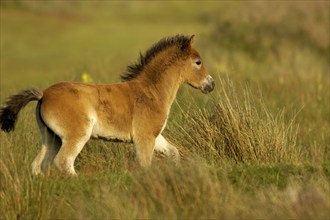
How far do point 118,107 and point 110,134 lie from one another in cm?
34

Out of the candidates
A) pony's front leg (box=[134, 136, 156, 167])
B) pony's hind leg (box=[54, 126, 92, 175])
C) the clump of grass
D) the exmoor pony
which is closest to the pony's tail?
the exmoor pony

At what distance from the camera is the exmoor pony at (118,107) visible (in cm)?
998

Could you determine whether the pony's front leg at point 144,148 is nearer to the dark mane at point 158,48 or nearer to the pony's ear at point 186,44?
the dark mane at point 158,48

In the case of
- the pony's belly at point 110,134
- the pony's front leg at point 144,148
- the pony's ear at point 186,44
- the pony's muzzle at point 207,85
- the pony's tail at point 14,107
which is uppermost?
the pony's ear at point 186,44

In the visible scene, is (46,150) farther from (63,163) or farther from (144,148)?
(144,148)

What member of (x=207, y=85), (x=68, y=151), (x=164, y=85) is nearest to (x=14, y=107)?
(x=68, y=151)

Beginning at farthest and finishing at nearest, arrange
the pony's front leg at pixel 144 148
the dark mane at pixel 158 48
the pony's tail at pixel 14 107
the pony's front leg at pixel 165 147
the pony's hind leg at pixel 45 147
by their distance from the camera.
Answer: the dark mane at pixel 158 48 → the pony's front leg at pixel 165 147 → the pony's front leg at pixel 144 148 → the pony's hind leg at pixel 45 147 → the pony's tail at pixel 14 107

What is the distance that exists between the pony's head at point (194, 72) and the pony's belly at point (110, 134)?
123 centimetres

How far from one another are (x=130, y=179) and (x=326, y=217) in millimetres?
2389

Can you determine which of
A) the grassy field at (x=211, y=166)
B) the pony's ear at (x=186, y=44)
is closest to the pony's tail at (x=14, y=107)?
the grassy field at (x=211, y=166)

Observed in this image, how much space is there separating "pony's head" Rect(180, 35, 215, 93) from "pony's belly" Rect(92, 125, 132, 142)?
1.23 m

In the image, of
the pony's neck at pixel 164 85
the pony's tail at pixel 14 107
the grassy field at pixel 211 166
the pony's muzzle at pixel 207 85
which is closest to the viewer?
the grassy field at pixel 211 166

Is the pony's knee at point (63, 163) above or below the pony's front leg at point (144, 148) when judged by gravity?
below

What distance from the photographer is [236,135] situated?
437 inches
